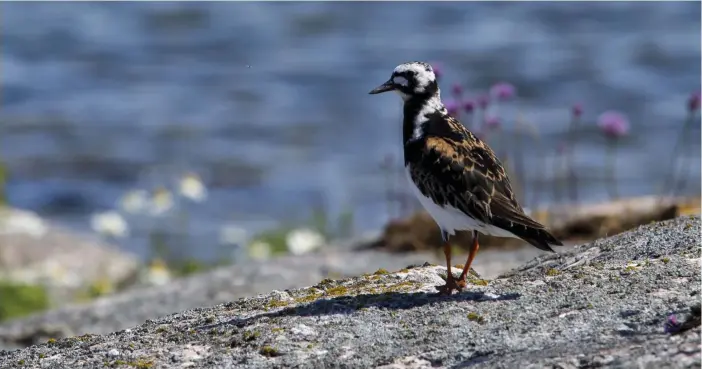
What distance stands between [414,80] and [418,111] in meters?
0.19

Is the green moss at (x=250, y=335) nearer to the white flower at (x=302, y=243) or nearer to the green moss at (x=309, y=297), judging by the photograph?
the green moss at (x=309, y=297)

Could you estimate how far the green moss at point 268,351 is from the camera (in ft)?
17.3

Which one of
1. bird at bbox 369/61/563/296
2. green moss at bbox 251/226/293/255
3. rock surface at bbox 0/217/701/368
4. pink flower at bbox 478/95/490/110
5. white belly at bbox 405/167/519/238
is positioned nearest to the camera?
rock surface at bbox 0/217/701/368

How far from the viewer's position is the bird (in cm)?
619

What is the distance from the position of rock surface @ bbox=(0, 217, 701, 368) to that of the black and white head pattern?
1156 mm

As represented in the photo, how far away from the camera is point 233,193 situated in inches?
681

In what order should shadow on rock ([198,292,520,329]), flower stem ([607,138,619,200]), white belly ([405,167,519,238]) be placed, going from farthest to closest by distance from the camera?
flower stem ([607,138,619,200]), white belly ([405,167,519,238]), shadow on rock ([198,292,520,329])

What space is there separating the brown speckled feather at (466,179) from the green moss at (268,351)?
1.50 metres

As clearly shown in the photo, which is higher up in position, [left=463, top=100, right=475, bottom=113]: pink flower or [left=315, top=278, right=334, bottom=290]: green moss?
[left=463, top=100, right=475, bottom=113]: pink flower

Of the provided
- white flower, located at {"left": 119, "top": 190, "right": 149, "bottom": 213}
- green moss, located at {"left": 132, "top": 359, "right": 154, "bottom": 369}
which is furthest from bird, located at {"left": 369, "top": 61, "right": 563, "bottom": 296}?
white flower, located at {"left": 119, "top": 190, "right": 149, "bottom": 213}

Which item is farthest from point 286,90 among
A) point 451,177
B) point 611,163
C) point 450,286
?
point 450,286

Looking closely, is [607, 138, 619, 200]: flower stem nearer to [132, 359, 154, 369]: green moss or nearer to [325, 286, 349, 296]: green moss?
[325, 286, 349, 296]: green moss

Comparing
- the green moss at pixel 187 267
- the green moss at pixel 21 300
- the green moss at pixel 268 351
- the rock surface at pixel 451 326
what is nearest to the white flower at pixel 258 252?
the green moss at pixel 187 267

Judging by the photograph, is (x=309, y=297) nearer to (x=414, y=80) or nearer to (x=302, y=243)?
(x=414, y=80)
